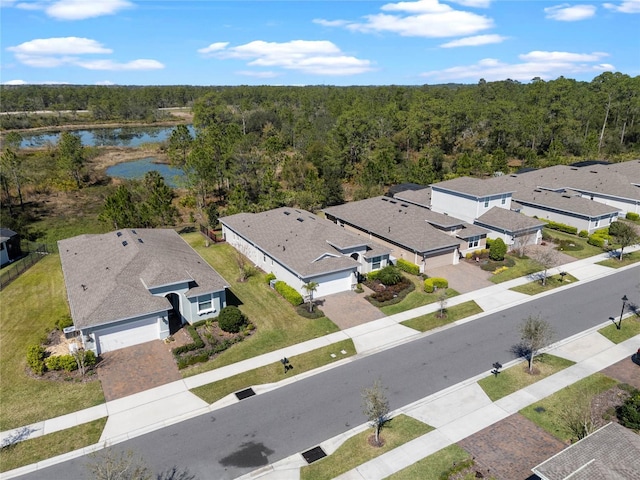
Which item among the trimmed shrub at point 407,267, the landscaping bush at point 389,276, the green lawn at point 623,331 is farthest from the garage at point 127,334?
the green lawn at point 623,331

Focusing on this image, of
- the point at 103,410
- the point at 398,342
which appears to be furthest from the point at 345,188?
the point at 103,410

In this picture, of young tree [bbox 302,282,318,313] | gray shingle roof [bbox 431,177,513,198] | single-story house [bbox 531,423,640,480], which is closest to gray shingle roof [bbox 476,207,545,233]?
gray shingle roof [bbox 431,177,513,198]

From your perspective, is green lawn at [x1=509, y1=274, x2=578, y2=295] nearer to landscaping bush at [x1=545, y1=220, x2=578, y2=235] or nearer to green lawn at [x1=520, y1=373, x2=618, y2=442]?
green lawn at [x1=520, y1=373, x2=618, y2=442]

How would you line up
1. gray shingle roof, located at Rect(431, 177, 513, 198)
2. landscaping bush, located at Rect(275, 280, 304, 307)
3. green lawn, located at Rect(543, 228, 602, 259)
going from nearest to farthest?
landscaping bush, located at Rect(275, 280, 304, 307), green lawn, located at Rect(543, 228, 602, 259), gray shingle roof, located at Rect(431, 177, 513, 198)

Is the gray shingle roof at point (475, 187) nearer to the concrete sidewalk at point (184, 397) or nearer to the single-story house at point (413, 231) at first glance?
the single-story house at point (413, 231)

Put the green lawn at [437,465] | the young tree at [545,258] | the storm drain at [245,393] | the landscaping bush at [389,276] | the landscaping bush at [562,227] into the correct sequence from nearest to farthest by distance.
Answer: the green lawn at [437,465]
the storm drain at [245,393]
the landscaping bush at [389,276]
the young tree at [545,258]
the landscaping bush at [562,227]

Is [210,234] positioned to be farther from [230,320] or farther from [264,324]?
[230,320]
